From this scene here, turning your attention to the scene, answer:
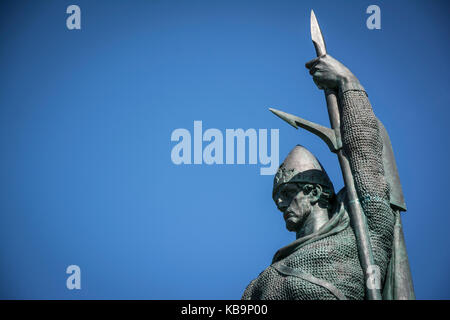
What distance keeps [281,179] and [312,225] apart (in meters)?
0.97

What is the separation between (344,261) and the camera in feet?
50.4

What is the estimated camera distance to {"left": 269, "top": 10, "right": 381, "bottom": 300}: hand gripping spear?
1534 cm

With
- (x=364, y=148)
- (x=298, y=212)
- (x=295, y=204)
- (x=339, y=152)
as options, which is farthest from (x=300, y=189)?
(x=364, y=148)

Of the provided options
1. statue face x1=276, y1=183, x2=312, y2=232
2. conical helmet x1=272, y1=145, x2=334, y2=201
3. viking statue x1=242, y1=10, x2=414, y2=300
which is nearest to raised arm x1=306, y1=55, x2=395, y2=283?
viking statue x1=242, y1=10, x2=414, y2=300

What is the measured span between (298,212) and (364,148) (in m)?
1.49

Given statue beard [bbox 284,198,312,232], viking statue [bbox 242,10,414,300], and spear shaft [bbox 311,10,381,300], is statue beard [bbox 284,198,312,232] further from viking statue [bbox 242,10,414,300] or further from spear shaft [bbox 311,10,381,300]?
spear shaft [bbox 311,10,381,300]

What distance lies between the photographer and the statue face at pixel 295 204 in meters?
16.4

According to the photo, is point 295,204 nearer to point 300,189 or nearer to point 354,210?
point 300,189

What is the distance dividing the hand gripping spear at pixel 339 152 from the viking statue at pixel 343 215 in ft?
0.05

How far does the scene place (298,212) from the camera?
53.8 feet

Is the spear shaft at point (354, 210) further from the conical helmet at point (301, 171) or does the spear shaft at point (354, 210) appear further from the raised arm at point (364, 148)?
the conical helmet at point (301, 171)

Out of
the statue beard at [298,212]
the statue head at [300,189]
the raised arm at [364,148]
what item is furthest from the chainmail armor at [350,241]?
the statue beard at [298,212]
